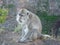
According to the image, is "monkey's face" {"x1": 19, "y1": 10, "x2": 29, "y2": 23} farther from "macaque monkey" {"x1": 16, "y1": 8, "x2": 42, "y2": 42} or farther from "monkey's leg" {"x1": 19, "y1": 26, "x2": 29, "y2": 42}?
"monkey's leg" {"x1": 19, "y1": 26, "x2": 29, "y2": 42}

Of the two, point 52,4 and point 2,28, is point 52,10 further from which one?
point 2,28

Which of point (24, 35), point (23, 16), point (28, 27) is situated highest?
point (23, 16)

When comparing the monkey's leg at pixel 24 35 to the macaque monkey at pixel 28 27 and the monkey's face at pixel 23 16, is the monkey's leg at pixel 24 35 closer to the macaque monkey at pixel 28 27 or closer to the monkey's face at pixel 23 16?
the macaque monkey at pixel 28 27

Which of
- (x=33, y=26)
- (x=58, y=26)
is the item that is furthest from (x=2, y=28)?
(x=58, y=26)

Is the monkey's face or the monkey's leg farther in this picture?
the monkey's leg

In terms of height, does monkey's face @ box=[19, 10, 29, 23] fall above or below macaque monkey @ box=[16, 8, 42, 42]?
above

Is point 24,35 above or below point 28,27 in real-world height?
below

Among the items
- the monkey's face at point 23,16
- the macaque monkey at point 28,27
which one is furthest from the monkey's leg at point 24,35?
the monkey's face at point 23,16

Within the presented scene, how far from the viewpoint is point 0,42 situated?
9195 mm

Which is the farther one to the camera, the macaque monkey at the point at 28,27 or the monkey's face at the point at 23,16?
the macaque monkey at the point at 28,27

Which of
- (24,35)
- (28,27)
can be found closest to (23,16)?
(28,27)

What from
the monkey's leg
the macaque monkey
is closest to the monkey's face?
the macaque monkey

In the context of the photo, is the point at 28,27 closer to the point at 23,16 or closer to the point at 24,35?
the point at 24,35

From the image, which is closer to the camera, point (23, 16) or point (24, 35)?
point (23, 16)
